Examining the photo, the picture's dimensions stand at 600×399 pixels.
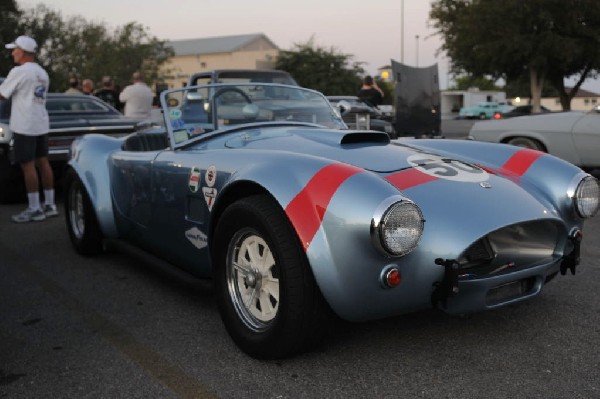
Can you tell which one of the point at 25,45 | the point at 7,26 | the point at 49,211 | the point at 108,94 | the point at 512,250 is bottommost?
the point at 49,211

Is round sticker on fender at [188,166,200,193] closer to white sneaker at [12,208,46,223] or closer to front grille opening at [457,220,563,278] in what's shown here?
front grille opening at [457,220,563,278]

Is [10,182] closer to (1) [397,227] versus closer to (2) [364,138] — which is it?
(2) [364,138]

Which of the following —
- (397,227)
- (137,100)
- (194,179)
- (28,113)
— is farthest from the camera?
(137,100)

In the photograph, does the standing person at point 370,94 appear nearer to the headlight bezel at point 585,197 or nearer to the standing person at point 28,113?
the standing person at point 28,113

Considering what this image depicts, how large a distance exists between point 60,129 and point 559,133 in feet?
20.5

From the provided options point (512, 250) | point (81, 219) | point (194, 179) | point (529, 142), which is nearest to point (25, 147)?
point (81, 219)

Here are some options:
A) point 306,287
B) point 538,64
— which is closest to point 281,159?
point 306,287

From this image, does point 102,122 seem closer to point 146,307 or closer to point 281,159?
point 146,307

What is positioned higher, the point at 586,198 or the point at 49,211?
the point at 586,198

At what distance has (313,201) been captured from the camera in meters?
2.36

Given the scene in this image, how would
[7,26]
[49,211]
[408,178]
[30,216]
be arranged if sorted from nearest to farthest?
[408,178]
[30,216]
[49,211]
[7,26]

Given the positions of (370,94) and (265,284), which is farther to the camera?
(370,94)

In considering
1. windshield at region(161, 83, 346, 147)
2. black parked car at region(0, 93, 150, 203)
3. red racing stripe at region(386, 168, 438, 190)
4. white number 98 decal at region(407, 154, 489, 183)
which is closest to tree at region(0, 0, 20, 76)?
black parked car at region(0, 93, 150, 203)

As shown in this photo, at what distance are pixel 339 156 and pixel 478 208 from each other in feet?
2.35
